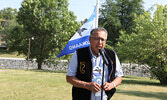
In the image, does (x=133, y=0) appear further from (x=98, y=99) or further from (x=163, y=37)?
(x=98, y=99)

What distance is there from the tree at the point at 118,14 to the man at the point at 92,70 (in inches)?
2158

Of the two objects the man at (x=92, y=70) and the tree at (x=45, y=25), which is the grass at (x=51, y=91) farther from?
the tree at (x=45, y=25)

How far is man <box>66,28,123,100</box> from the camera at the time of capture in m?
4.04

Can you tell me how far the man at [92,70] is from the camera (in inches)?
159

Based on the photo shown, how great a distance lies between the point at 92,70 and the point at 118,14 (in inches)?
2320

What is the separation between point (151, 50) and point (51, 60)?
20421 mm

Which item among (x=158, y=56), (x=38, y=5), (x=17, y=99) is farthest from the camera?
(x=38, y=5)

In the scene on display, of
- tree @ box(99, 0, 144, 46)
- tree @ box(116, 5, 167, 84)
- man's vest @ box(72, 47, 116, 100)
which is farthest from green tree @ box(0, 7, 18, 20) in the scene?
man's vest @ box(72, 47, 116, 100)

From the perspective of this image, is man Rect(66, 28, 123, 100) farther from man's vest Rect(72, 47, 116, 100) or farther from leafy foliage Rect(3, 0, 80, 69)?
leafy foliage Rect(3, 0, 80, 69)

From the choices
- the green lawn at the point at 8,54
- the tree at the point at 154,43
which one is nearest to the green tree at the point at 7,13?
the green lawn at the point at 8,54

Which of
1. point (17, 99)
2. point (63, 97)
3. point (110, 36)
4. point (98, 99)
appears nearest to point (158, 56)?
point (63, 97)

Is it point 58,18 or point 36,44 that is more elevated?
point 58,18

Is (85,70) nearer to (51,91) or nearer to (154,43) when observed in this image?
(51,91)

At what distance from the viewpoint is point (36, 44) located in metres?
40.8
